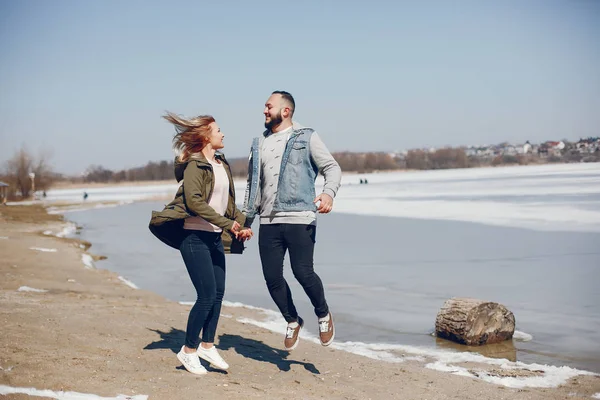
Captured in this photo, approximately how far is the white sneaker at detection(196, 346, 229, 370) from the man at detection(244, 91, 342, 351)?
530 millimetres

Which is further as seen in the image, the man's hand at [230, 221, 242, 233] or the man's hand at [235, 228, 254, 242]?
the man's hand at [235, 228, 254, 242]

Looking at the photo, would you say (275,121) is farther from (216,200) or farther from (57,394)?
(57,394)

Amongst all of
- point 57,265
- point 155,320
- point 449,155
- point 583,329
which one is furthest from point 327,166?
point 449,155

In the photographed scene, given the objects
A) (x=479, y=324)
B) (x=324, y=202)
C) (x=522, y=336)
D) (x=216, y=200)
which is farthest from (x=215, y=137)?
(x=522, y=336)

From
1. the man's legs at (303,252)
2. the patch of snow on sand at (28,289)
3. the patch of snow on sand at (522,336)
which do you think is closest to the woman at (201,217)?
the man's legs at (303,252)

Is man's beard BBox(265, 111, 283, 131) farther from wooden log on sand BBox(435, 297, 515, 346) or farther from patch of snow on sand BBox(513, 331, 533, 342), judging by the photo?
patch of snow on sand BBox(513, 331, 533, 342)

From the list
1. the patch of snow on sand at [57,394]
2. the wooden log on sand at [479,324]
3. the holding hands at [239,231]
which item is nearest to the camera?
the patch of snow on sand at [57,394]

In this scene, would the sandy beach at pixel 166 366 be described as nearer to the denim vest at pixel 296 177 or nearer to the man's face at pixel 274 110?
the denim vest at pixel 296 177

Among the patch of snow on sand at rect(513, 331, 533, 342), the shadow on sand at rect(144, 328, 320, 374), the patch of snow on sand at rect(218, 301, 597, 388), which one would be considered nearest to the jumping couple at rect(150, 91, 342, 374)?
the shadow on sand at rect(144, 328, 320, 374)

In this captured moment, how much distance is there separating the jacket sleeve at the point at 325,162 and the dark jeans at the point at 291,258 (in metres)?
0.35

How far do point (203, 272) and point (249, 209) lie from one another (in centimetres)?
62

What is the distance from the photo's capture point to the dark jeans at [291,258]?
4910mm

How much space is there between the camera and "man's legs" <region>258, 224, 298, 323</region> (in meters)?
4.98

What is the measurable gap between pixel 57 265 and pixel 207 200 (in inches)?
347
